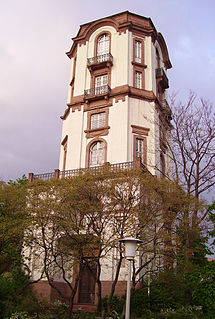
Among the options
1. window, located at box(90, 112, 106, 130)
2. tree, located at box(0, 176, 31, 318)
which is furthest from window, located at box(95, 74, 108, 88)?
tree, located at box(0, 176, 31, 318)

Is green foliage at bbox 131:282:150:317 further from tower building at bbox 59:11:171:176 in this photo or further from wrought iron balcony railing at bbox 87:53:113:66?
wrought iron balcony railing at bbox 87:53:113:66

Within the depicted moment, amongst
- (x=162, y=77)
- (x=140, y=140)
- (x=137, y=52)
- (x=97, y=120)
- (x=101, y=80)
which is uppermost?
(x=137, y=52)

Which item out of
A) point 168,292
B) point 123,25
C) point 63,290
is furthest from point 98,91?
point 168,292

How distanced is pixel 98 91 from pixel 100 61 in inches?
106

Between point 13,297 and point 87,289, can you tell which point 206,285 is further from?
point 87,289

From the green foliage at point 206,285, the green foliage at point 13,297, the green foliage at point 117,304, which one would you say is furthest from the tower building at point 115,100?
the green foliage at point 206,285

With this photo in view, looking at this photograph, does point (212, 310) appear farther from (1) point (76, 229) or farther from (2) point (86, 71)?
(2) point (86, 71)

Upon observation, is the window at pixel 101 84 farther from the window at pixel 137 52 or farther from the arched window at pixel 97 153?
the arched window at pixel 97 153

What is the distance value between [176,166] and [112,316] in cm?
862

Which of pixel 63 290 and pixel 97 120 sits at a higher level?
pixel 97 120

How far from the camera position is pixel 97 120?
26484mm

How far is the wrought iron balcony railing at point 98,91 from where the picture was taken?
2638 cm

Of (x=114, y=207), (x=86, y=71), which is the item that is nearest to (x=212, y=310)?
(x=114, y=207)

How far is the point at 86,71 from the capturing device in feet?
93.8
